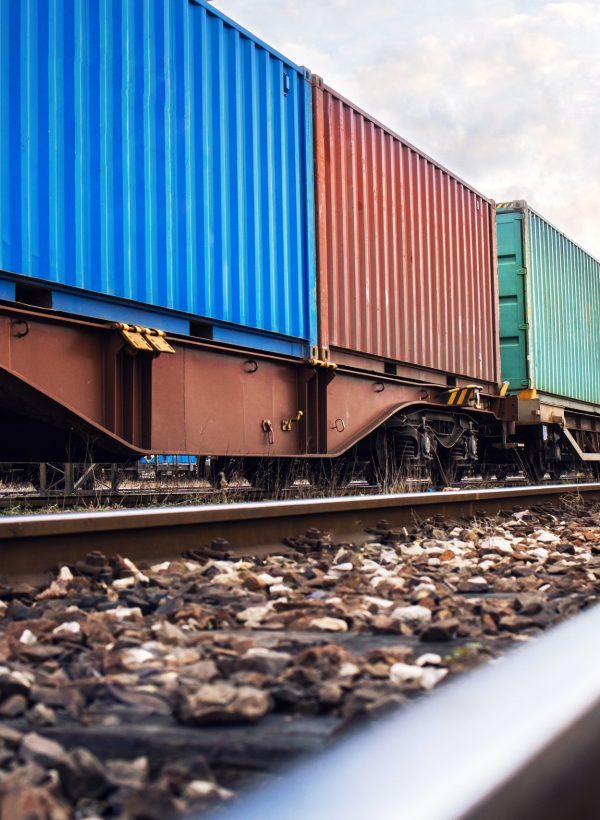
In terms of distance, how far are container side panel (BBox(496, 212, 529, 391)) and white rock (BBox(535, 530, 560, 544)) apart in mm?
8246

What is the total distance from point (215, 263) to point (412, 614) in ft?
16.1

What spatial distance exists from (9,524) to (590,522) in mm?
4190

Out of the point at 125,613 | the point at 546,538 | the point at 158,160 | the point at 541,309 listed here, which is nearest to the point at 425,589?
the point at 125,613

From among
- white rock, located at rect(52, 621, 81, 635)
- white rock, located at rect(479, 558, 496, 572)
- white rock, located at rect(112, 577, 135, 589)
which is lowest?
white rock, located at rect(479, 558, 496, 572)

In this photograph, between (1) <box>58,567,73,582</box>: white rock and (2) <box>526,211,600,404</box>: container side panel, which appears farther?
(2) <box>526,211,600,404</box>: container side panel

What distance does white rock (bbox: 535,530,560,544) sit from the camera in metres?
4.53

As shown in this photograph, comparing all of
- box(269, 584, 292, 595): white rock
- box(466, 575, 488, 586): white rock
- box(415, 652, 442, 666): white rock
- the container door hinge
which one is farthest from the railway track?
box(415, 652, 442, 666): white rock

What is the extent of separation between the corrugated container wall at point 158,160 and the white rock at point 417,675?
4.22 m

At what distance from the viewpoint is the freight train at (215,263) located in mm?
5422

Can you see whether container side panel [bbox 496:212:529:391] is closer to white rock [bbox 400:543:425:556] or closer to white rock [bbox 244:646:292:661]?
white rock [bbox 400:543:425:556]

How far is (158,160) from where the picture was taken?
633 centimetres

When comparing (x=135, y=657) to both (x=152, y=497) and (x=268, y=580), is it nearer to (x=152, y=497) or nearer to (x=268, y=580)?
(x=268, y=580)

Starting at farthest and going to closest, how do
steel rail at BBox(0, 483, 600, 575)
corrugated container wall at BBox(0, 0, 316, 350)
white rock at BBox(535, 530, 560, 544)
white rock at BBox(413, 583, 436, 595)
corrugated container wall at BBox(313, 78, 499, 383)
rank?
1. corrugated container wall at BBox(313, 78, 499, 383)
2. corrugated container wall at BBox(0, 0, 316, 350)
3. white rock at BBox(535, 530, 560, 544)
4. steel rail at BBox(0, 483, 600, 575)
5. white rock at BBox(413, 583, 436, 595)

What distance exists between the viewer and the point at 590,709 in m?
0.70
